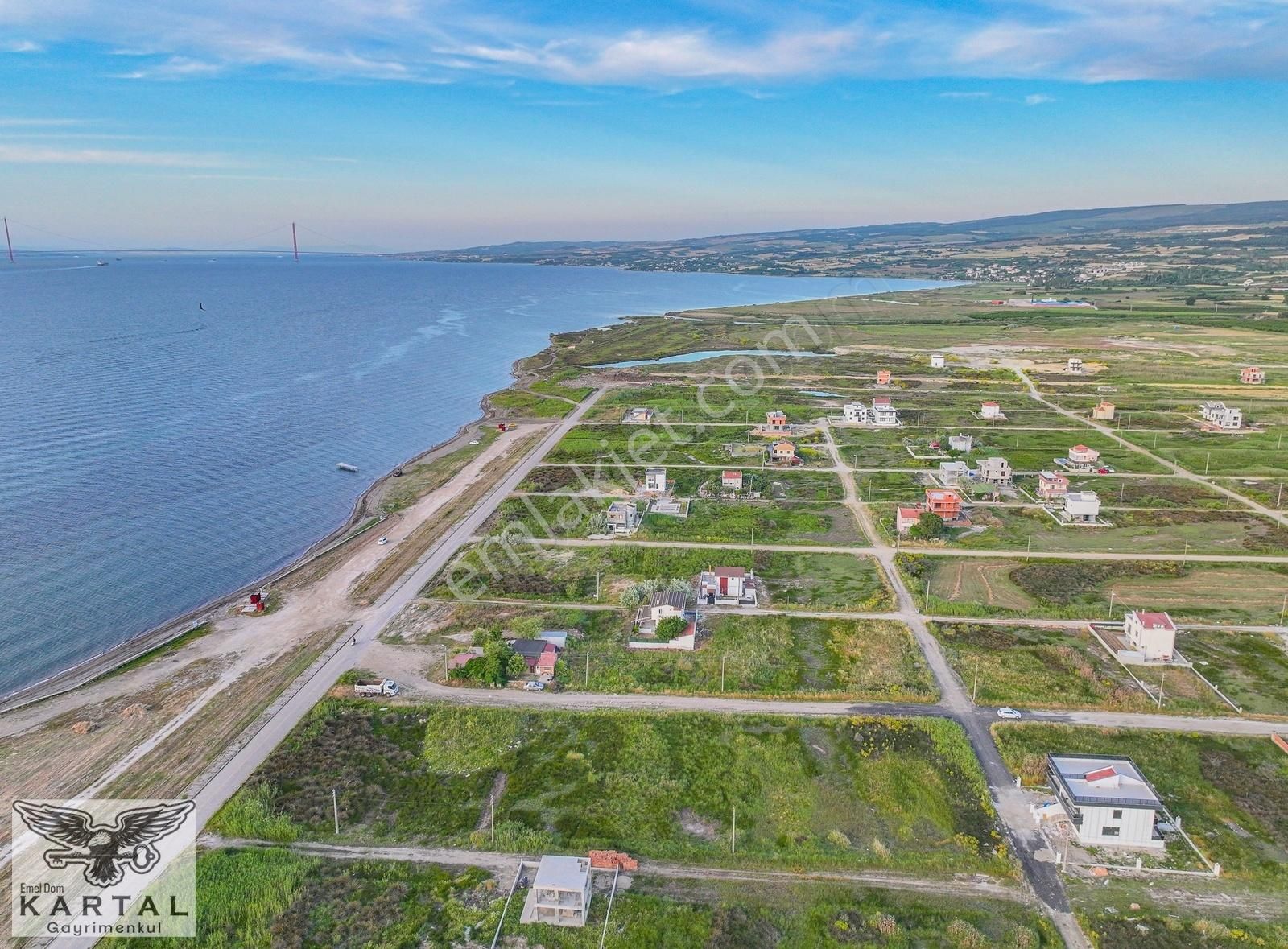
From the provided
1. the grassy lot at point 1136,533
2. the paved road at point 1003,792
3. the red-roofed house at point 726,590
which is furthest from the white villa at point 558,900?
the grassy lot at point 1136,533

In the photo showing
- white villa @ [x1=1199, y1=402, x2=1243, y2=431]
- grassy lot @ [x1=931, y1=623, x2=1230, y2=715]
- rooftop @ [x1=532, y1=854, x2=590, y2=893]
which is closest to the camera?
rooftop @ [x1=532, y1=854, x2=590, y2=893]

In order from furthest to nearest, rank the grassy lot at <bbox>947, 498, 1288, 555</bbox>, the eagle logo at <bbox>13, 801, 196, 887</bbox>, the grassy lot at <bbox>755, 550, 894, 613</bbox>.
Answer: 1. the grassy lot at <bbox>947, 498, 1288, 555</bbox>
2. the grassy lot at <bbox>755, 550, 894, 613</bbox>
3. the eagle logo at <bbox>13, 801, 196, 887</bbox>

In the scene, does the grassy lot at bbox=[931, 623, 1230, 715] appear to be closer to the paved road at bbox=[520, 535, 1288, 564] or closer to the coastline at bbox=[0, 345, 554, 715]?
the paved road at bbox=[520, 535, 1288, 564]

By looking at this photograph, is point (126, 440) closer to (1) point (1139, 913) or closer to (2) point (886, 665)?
(2) point (886, 665)

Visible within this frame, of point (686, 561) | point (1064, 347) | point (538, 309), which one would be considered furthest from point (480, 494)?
point (538, 309)

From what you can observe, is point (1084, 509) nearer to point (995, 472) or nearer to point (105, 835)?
point (995, 472)

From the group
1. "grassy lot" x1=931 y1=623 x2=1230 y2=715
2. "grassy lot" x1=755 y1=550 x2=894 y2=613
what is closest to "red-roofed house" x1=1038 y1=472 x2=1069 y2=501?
"grassy lot" x1=755 y1=550 x2=894 y2=613

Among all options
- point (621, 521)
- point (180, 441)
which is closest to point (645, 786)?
point (621, 521)
